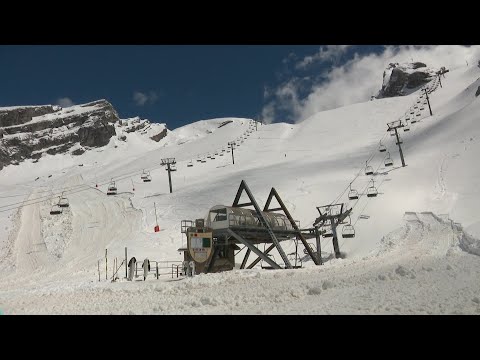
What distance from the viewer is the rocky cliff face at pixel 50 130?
149125 mm

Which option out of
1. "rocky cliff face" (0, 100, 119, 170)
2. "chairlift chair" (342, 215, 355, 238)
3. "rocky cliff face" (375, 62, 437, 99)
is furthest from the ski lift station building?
"rocky cliff face" (375, 62, 437, 99)

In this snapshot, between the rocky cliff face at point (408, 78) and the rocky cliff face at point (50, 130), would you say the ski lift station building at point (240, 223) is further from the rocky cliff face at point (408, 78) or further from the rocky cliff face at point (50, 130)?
the rocky cliff face at point (408, 78)

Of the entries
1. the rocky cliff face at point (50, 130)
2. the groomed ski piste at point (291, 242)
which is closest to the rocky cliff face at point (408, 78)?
the groomed ski piste at point (291, 242)

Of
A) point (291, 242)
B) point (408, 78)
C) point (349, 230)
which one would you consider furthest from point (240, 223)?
point (408, 78)

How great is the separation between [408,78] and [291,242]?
153548mm

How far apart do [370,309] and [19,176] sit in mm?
141385

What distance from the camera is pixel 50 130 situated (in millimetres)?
162375

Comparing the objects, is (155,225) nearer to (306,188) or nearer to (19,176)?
(306,188)

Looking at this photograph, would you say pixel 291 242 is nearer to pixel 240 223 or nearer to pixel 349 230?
pixel 349 230

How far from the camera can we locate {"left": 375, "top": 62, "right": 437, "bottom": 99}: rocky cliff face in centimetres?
16500
